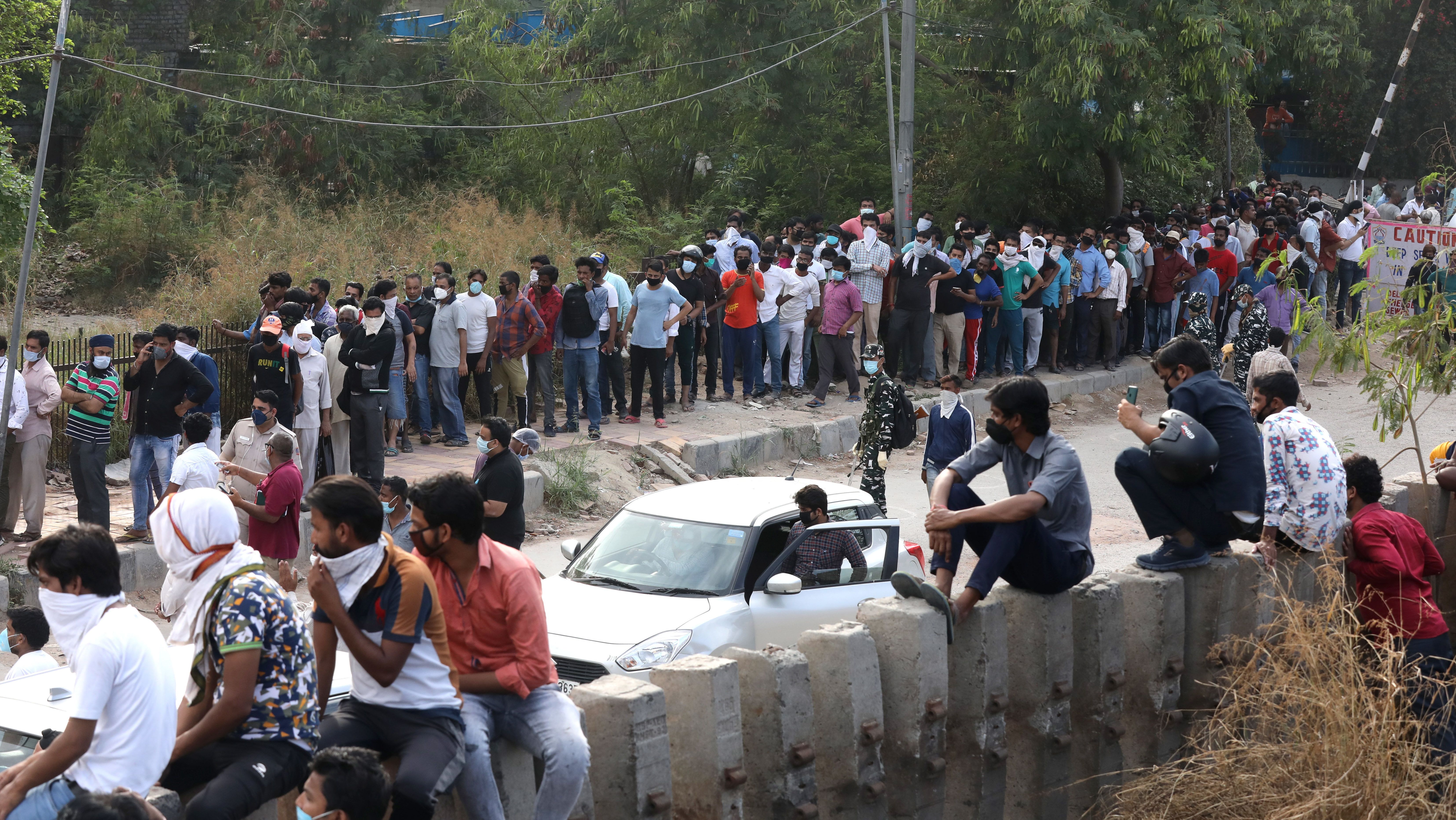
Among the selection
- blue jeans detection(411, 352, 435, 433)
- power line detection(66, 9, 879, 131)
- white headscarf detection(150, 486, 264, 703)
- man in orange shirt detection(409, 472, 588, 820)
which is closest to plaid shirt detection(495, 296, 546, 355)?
blue jeans detection(411, 352, 435, 433)

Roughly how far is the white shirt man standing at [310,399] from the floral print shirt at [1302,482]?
7442mm

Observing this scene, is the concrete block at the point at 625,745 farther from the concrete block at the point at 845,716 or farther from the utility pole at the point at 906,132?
the utility pole at the point at 906,132

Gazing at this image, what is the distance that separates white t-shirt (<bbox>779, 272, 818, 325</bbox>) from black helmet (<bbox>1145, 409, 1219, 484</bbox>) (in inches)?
383

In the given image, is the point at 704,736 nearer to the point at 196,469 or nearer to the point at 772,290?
the point at 196,469

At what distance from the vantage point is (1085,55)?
19328 mm

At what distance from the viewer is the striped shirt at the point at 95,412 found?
10.2 meters

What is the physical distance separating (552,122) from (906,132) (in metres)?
8.58

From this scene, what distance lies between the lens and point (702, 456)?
14562 millimetres

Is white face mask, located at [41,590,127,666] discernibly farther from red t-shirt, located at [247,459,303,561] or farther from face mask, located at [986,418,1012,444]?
red t-shirt, located at [247,459,303,561]

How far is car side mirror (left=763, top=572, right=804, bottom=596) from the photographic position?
787 centimetres

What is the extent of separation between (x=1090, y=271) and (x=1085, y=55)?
3180 mm

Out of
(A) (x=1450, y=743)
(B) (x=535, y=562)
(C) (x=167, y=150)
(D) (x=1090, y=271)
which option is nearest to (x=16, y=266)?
(C) (x=167, y=150)

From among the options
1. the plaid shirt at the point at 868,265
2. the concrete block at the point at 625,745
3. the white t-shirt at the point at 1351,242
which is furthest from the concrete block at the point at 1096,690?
the white t-shirt at the point at 1351,242

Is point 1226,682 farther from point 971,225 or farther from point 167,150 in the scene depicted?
point 167,150
